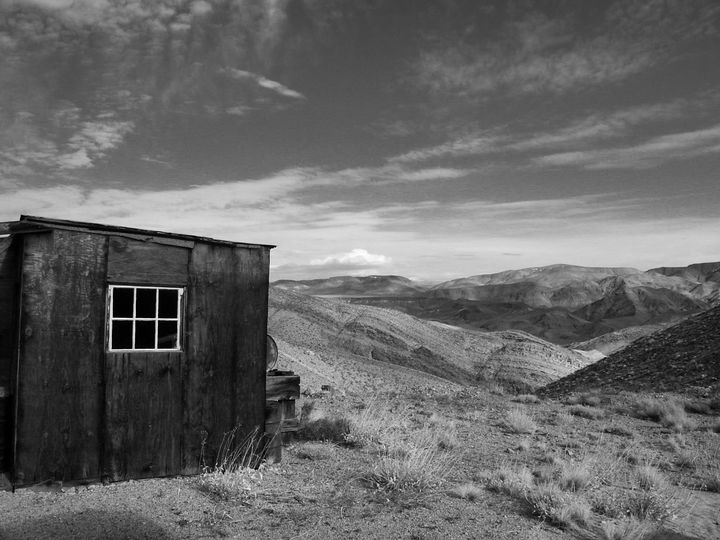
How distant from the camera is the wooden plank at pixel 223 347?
6570 millimetres

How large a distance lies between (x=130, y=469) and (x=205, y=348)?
61.9 inches

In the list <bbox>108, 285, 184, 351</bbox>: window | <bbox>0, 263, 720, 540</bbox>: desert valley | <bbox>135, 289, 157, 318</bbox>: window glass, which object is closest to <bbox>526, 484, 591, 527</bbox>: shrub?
<bbox>0, 263, 720, 540</bbox>: desert valley

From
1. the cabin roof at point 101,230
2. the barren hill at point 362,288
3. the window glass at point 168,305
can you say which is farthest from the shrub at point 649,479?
the barren hill at point 362,288

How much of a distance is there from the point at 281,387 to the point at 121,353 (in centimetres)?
214

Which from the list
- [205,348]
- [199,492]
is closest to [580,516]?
[199,492]

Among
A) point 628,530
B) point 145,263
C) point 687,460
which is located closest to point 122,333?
point 145,263

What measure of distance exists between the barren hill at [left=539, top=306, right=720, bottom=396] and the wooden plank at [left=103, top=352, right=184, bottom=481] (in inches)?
567

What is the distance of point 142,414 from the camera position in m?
6.24

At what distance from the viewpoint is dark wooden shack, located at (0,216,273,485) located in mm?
5742

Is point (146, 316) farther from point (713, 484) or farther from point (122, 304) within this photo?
point (713, 484)

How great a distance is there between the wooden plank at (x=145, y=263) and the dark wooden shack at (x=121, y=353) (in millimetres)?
12

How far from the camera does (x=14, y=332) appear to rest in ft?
19.4

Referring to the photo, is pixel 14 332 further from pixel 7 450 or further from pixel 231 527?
pixel 231 527

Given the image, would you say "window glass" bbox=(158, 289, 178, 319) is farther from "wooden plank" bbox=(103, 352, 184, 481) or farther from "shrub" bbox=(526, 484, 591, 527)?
"shrub" bbox=(526, 484, 591, 527)
